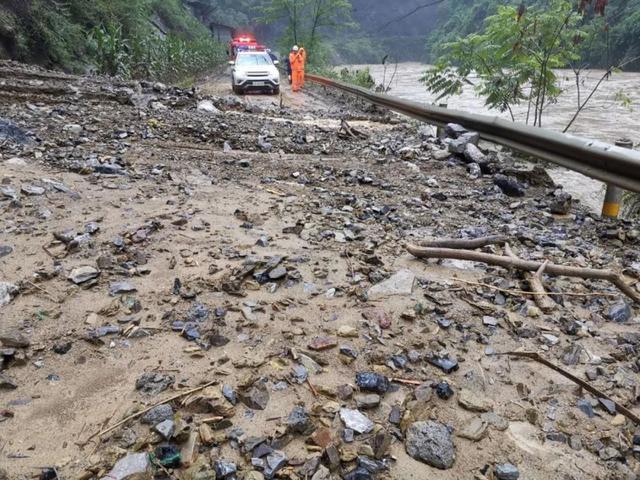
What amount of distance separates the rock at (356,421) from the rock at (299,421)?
120 mm

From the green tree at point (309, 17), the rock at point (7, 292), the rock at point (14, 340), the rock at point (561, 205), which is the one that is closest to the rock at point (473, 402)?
the rock at point (14, 340)

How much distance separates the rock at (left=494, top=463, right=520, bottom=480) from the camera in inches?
55.8

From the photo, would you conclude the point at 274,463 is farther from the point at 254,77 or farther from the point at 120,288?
the point at 254,77

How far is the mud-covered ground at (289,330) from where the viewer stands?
1475 millimetres

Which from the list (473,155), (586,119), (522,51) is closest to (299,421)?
(473,155)

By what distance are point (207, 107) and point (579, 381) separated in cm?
734

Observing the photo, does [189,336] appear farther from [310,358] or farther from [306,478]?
[306,478]

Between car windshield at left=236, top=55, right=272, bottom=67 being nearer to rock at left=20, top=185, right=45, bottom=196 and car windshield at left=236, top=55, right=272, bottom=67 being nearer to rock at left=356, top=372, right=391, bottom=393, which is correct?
rock at left=20, top=185, right=45, bottom=196

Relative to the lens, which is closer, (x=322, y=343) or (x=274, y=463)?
(x=274, y=463)

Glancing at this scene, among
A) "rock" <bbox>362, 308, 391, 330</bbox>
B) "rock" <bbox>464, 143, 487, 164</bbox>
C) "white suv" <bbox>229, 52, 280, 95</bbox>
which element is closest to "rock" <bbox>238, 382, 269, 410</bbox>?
"rock" <bbox>362, 308, 391, 330</bbox>

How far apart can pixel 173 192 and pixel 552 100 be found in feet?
21.7

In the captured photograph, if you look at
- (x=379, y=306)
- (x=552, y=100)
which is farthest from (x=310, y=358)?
(x=552, y=100)

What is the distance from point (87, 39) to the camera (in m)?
14.4

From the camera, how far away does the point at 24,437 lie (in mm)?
1459
